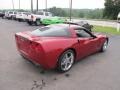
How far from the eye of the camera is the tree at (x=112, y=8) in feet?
159

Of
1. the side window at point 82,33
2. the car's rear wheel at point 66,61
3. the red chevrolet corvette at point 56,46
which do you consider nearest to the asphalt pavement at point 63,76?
the car's rear wheel at point 66,61

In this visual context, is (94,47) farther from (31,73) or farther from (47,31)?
(31,73)

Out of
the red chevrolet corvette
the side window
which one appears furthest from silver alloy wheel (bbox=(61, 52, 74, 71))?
the side window

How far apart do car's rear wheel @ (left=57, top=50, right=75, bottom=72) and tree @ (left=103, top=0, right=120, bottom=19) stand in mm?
44726

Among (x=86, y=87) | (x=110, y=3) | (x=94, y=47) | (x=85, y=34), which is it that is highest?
(x=110, y=3)

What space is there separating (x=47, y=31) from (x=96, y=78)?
85.2 inches

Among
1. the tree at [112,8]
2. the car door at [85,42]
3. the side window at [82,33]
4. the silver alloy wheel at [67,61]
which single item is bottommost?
the silver alloy wheel at [67,61]

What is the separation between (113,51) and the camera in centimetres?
895

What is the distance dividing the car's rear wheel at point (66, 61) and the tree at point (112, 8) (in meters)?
44.7

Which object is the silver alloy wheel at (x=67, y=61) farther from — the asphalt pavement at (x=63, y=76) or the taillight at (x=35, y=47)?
the taillight at (x=35, y=47)

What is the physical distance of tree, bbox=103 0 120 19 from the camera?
159ft

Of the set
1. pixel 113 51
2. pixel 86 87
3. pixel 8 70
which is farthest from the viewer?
pixel 113 51

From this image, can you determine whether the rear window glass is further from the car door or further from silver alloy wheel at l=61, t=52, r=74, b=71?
silver alloy wheel at l=61, t=52, r=74, b=71

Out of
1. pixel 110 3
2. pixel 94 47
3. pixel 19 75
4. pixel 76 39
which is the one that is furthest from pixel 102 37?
pixel 110 3
